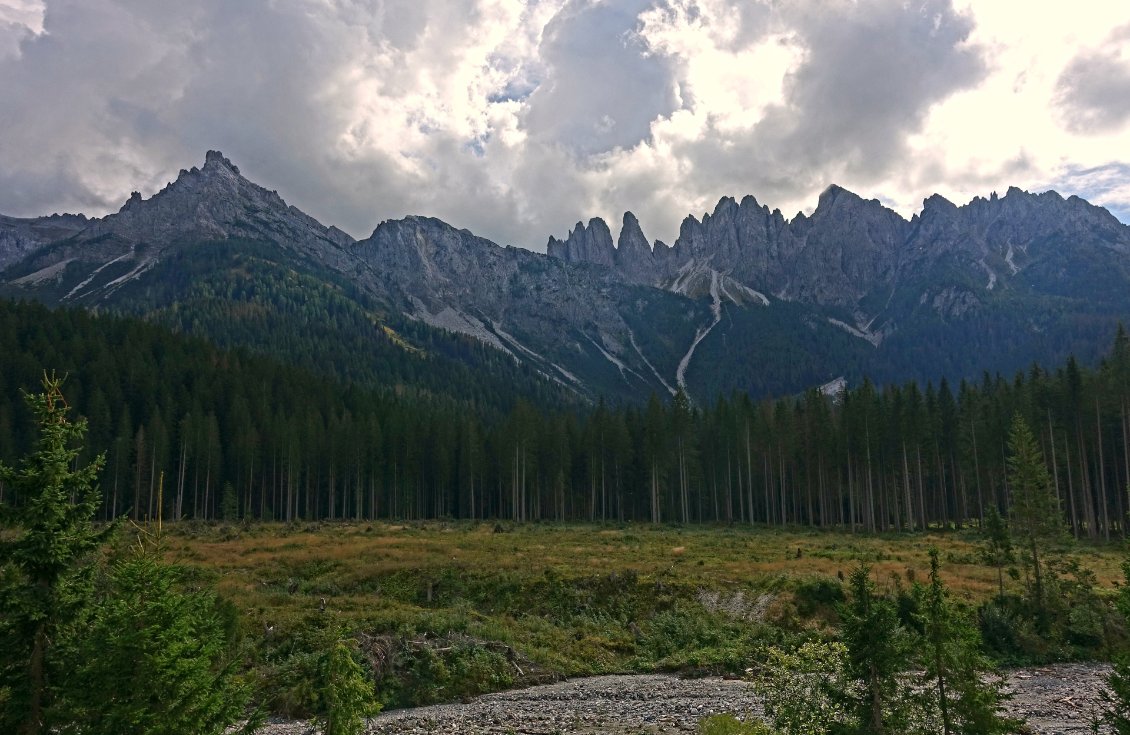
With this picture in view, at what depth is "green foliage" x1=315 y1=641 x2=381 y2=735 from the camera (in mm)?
13227

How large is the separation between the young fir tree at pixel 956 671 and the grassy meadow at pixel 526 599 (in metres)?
13.0

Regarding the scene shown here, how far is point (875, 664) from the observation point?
541 inches

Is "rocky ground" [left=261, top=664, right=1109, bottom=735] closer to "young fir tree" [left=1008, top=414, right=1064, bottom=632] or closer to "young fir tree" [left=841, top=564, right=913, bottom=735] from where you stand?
"young fir tree" [left=1008, top=414, right=1064, bottom=632]

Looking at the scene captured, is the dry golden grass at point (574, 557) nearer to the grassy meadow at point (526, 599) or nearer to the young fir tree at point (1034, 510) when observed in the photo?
the grassy meadow at point (526, 599)

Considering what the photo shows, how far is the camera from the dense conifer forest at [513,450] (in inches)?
3445

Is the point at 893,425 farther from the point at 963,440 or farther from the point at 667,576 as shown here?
the point at 667,576

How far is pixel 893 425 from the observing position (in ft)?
285

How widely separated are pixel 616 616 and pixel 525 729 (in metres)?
17.2

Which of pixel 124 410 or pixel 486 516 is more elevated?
pixel 124 410

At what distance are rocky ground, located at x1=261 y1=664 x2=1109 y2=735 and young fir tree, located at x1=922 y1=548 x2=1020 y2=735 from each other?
1076 centimetres

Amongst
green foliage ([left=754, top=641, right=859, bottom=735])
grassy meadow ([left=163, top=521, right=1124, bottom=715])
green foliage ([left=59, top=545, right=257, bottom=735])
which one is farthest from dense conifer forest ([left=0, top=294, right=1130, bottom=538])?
green foliage ([left=59, top=545, right=257, bottom=735])

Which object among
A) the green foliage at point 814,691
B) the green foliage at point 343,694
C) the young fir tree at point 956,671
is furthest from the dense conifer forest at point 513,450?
the green foliage at point 343,694

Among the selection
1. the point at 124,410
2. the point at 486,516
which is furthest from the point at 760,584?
the point at 124,410

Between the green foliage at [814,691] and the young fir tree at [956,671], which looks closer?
the young fir tree at [956,671]
